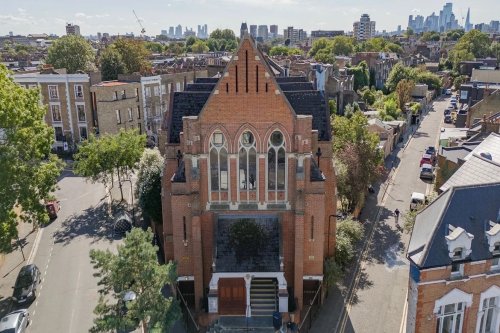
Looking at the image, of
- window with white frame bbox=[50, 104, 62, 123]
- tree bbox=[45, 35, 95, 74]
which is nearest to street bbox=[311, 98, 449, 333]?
window with white frame bbox=[50, 104, 62, 123]

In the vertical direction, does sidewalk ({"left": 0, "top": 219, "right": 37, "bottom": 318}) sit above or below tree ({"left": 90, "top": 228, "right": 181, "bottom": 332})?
below

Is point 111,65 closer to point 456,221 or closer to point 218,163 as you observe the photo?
point 218,163

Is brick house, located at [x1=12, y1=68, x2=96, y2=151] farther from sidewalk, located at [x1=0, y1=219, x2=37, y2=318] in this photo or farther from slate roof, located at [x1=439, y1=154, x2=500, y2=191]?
slate roof, located at [x1=439, y1=154, x2=500, y2=191]

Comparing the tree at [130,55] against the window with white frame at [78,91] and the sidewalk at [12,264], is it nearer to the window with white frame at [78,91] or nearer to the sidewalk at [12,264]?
the window with white frame at [78,91]

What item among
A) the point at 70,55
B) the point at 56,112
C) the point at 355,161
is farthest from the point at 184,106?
the point at 70,55

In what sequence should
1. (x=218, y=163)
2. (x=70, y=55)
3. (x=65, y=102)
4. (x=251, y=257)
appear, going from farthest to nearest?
(x=70, y=55)
(x=65, y=102)
(x=218, y=163)
(x=251, y=257)

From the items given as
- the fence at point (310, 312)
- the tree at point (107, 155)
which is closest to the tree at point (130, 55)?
the tree at point (107, 155)
